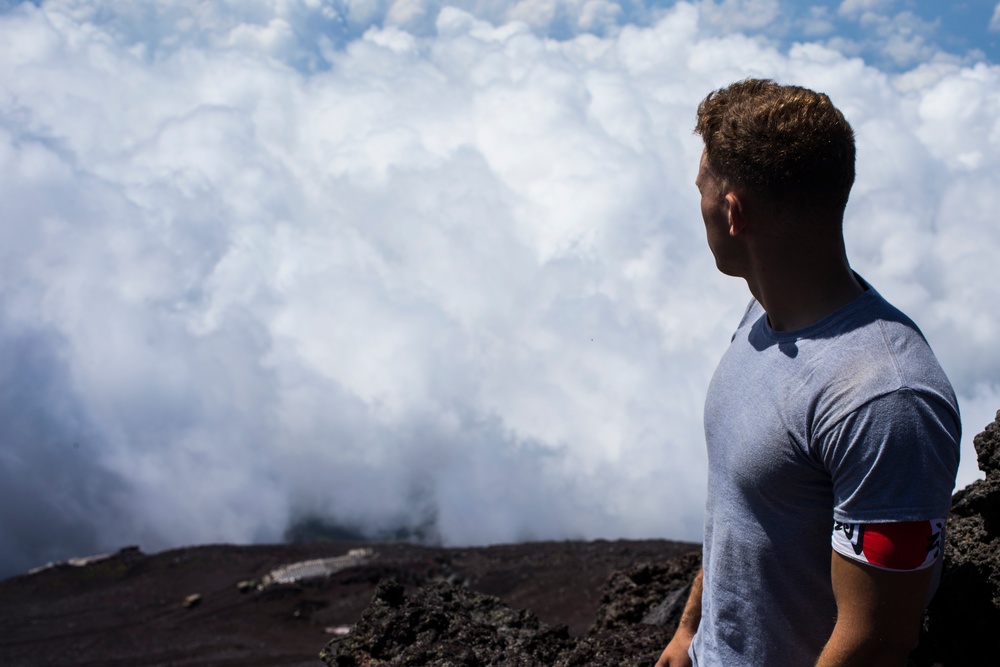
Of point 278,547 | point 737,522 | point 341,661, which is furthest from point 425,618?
point 278,547

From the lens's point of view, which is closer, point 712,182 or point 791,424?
point 791,424

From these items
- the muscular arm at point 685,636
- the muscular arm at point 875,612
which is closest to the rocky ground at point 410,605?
the muscular arm at point 685,636

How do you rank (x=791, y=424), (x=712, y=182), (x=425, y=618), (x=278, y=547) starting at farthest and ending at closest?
(x=278, y=547), (x=425, y=618), (x=712, y=182), (x=791, y=424)

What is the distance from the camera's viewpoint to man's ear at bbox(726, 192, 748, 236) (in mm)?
2225

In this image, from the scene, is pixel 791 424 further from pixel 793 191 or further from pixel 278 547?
pixel 278 547

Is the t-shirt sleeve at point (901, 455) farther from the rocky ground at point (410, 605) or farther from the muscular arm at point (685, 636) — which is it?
the rocky ground at point (410, 605)

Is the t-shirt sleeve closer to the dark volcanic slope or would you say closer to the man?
the man

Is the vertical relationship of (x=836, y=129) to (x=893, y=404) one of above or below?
above

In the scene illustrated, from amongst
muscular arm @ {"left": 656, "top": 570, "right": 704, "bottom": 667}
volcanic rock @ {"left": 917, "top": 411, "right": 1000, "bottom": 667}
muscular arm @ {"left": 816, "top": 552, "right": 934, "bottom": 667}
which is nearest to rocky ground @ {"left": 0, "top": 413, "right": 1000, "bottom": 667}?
volcanic rock @ {"left": 917, "top": 411, "right": 1000, "bottom": 667}

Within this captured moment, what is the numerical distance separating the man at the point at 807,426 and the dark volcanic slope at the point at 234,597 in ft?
48.8

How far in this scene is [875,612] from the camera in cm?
196

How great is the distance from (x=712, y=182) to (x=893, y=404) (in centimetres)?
72

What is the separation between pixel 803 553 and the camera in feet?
7.23

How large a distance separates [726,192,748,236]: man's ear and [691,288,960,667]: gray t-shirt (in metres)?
0.28
